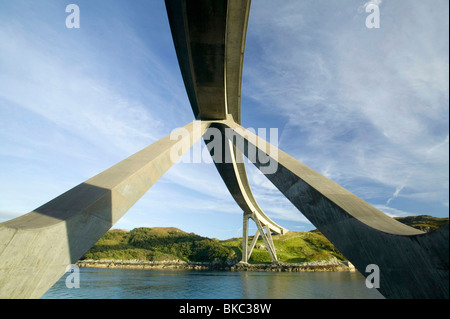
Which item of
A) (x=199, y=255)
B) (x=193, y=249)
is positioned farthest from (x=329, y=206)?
(x=193, y=249)

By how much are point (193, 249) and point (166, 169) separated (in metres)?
47.4

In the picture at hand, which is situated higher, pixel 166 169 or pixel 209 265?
pixel 166 169

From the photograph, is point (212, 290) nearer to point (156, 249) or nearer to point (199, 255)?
point (199, 255)

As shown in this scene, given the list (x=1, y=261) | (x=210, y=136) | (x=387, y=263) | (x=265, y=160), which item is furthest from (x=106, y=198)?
(x=210, y=136)

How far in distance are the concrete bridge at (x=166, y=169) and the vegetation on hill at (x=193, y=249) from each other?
41.7 meters

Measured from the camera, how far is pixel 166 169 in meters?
8.02

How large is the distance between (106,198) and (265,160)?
543 centimetres

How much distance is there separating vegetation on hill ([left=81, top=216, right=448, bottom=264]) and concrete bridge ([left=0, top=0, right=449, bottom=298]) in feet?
137

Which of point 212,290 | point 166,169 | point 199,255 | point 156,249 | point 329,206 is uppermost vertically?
point 166,169

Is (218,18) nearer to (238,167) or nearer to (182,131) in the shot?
(182,131)

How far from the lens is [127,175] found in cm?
605

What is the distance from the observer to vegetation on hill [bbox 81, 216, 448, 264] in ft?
145

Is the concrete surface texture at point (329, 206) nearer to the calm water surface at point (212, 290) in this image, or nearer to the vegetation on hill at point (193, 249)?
the calm water surface at point (212, 290)

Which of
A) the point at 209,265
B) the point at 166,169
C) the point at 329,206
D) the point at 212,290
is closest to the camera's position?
the point at 329,206
